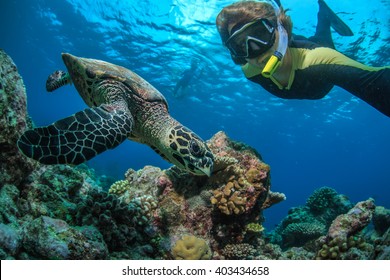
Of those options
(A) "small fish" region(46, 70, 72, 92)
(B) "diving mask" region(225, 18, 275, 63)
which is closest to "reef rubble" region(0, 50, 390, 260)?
(B) "diving mask" region(225, 18, 275, 63)

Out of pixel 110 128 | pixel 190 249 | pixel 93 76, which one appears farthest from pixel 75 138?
pixel 190 249

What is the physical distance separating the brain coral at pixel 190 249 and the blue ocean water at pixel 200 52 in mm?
9511

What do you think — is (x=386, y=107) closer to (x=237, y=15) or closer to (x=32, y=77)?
(x=237, y=15)

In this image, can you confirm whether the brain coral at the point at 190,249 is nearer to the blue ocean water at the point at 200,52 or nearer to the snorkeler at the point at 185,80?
the blue ocean water at the point at 200,52

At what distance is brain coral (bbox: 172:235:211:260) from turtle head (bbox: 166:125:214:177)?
0.80 metres

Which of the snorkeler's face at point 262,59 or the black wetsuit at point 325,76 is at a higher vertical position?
the snorkeler's face at point 262,59

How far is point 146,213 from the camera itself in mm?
3400

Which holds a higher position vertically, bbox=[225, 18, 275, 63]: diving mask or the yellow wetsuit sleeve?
bbox=[225, 18, 275, 63]: diving mask

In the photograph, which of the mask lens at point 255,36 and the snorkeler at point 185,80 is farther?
the snorkeler at point 185,80

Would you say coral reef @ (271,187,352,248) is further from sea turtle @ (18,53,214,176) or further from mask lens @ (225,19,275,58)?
sea turtle @ (18,53,214,176)

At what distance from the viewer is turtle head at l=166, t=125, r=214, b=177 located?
3127 millimetres

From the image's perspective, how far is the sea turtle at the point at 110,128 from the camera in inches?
91.4

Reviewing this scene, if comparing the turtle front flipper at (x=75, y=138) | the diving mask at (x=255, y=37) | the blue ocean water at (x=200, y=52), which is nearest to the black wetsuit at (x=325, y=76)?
the diving mask at (x=255, y=37)

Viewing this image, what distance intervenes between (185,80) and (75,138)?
720 inches
